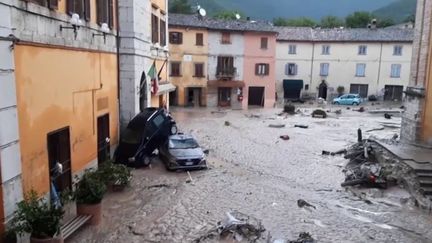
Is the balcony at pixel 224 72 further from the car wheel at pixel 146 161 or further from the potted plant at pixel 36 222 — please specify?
the potted plant at pixel 36 222

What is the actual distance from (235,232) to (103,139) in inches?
274

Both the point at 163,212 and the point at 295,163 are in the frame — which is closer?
the point at 163,212

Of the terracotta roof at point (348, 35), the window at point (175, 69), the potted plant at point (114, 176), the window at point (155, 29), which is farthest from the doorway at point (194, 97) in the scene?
the potted plant at point (114, 176)

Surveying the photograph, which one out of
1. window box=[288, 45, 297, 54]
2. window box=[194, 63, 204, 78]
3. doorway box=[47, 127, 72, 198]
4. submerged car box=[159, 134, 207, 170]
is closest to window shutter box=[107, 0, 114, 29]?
submerged car box=[159, 134, 207, 170]

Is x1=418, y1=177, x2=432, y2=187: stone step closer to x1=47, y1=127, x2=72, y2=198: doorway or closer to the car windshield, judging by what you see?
the car windshield

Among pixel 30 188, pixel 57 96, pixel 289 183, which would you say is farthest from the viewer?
pixel 289 183

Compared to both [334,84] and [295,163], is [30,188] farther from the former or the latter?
[334,84]

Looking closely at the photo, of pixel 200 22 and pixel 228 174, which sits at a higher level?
pixel 200 22

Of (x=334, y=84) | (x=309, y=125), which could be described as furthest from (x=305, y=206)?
(x=334, y=84)

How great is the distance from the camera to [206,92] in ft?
142

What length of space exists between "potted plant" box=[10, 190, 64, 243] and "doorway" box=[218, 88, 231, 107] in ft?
121

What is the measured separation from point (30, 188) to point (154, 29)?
15.5 m

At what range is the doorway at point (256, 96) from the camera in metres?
45.0

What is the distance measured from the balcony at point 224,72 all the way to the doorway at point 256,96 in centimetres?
324
